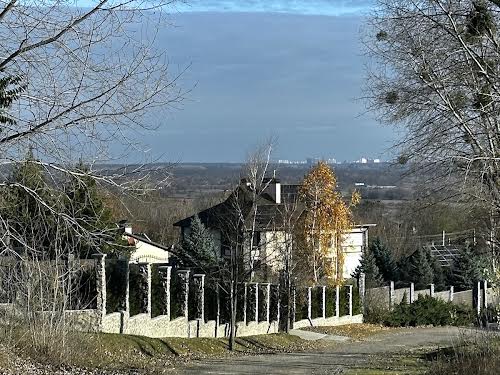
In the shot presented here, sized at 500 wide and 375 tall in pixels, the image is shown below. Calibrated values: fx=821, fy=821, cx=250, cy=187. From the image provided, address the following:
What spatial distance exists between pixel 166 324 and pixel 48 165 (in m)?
17.8

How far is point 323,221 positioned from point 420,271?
13.3 metres

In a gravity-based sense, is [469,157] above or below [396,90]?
below

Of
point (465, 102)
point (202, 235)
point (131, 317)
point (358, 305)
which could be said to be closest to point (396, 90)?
point (465, 102)

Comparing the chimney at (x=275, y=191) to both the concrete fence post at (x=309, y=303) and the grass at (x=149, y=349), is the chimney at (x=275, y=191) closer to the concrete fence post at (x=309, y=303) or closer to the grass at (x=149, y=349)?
A: the concrete fence post at (x=309, y=303)

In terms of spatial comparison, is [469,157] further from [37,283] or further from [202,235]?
[202,235]

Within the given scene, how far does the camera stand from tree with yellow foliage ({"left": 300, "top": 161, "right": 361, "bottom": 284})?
146 feet

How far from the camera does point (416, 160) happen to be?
1589 cm

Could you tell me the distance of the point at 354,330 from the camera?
4147cm

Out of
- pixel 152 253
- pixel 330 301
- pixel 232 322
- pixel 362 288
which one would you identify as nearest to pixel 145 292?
pixel 232 322

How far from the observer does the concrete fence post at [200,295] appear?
2955cm

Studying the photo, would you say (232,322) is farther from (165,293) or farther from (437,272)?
(437,272)

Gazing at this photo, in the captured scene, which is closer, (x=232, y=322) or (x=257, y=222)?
(x=232, y=322)

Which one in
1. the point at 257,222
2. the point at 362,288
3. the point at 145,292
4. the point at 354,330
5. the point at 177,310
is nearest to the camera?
the point at 145,292

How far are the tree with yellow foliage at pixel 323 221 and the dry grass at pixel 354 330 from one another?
9.65 feet
